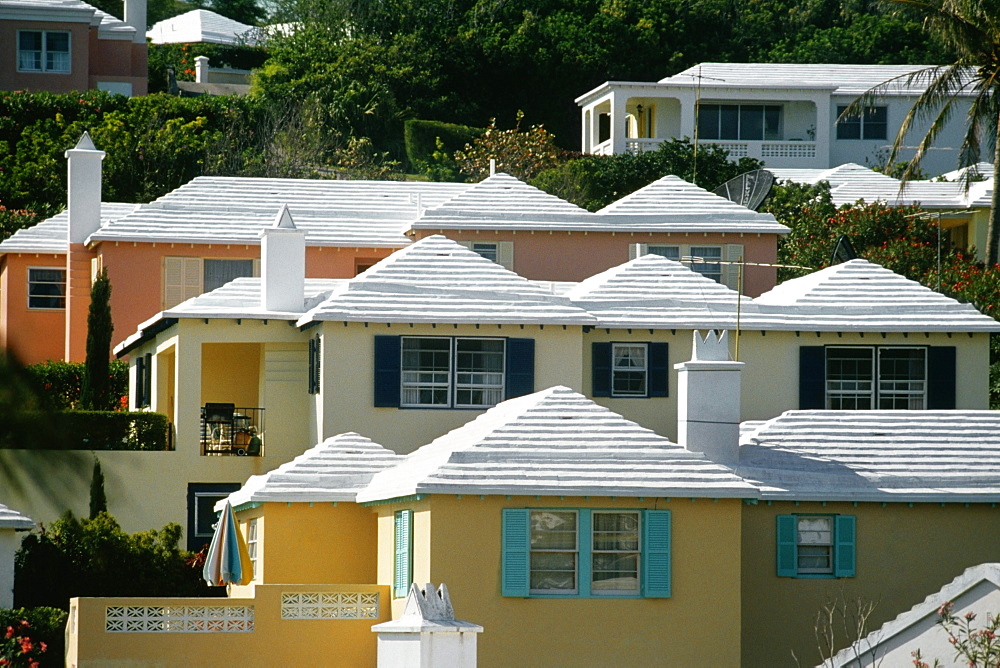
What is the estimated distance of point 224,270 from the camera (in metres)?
36.0

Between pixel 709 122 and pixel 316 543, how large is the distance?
4051cm

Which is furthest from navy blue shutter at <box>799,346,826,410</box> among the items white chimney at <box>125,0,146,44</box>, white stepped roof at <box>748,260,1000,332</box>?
white chimney at <box>125,0,146,44</box>

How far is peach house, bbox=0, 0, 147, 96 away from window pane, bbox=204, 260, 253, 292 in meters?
26.0

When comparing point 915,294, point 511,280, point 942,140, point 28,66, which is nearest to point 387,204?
point 511,280

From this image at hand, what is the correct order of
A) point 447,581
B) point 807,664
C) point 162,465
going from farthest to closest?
point 162,465 < point 807,664 < point 447,581

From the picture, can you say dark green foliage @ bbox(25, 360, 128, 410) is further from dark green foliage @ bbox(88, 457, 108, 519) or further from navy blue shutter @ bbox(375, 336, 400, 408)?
navy blue shutter @ bbox(375, 336, 400, 408)

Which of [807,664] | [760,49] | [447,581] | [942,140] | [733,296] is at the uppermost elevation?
[760,49]

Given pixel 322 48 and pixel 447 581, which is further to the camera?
pixel 322 48

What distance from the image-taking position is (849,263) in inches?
1257

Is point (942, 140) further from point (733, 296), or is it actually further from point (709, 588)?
point (709, 588)

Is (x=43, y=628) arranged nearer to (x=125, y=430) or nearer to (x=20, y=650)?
(x=20, y=650)

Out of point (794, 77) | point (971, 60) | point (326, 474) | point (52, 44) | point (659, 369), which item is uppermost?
point (52, 44)

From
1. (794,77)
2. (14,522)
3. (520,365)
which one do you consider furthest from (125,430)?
(794,77)

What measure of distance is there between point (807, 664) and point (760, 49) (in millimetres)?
55536
